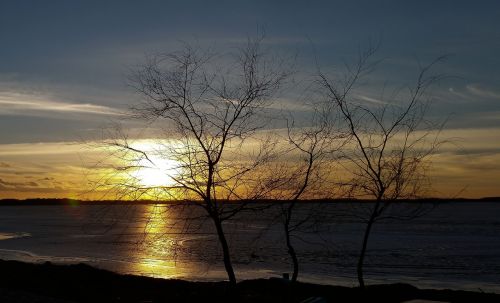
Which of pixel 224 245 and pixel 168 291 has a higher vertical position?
pixel 224 245

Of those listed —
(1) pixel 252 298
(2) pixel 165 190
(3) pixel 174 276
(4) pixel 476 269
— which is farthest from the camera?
(4) pixel 476 269

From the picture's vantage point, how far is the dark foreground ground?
1812 cm

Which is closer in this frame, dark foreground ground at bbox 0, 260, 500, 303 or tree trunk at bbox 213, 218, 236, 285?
tree trunk at bbox 213, 218, 236, 285

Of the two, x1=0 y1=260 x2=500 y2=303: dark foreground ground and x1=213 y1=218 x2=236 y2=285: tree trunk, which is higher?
x1=213 y1=218 x2=236 y2=285: tree trunk

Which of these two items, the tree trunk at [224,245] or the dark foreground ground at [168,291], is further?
the dark foreground ground at [168,291]

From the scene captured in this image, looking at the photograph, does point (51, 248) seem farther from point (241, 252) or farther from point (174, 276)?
point (174, 276)

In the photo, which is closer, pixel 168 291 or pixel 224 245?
pixel 224 245

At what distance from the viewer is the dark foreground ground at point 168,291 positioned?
59.5ft

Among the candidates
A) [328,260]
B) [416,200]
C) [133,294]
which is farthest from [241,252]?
[416,200]

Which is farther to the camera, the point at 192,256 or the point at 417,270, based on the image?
the point at 192,256

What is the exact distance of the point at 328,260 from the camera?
40.3 m

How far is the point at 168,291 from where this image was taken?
871 inches

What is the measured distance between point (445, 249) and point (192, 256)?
19589 millimetres

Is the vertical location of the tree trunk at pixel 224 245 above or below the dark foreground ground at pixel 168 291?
above
